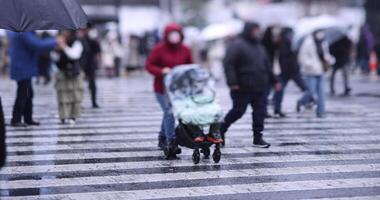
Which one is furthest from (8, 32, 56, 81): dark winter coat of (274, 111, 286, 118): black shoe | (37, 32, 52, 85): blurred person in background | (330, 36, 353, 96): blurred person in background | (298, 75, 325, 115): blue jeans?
(37, 32, 52, 85): blurred person in background

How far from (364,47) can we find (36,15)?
19638 mm

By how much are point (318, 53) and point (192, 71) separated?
5348mm

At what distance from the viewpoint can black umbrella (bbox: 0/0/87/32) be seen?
22.7ft

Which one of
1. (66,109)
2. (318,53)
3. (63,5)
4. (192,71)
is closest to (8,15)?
(63,5)

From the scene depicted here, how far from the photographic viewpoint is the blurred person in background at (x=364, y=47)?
24.9 m

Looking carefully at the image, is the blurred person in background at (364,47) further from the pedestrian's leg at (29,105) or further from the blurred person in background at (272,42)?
the pedestrian's leg at (29,105)

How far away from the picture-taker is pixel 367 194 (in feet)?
23.1

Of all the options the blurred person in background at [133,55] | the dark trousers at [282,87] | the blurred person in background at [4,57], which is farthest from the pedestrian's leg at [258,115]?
the blurred person in background at [133,55]

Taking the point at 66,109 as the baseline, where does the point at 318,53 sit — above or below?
above

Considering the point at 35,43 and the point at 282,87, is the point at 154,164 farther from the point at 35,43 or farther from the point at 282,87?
the point at 282,87

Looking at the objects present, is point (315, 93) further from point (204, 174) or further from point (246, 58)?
point (204, 174)

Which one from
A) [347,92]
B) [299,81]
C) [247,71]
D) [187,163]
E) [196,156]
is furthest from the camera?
[347,92]

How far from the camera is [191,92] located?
885 centimetres

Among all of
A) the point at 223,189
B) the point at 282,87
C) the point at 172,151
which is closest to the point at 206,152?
the point at 172,151
